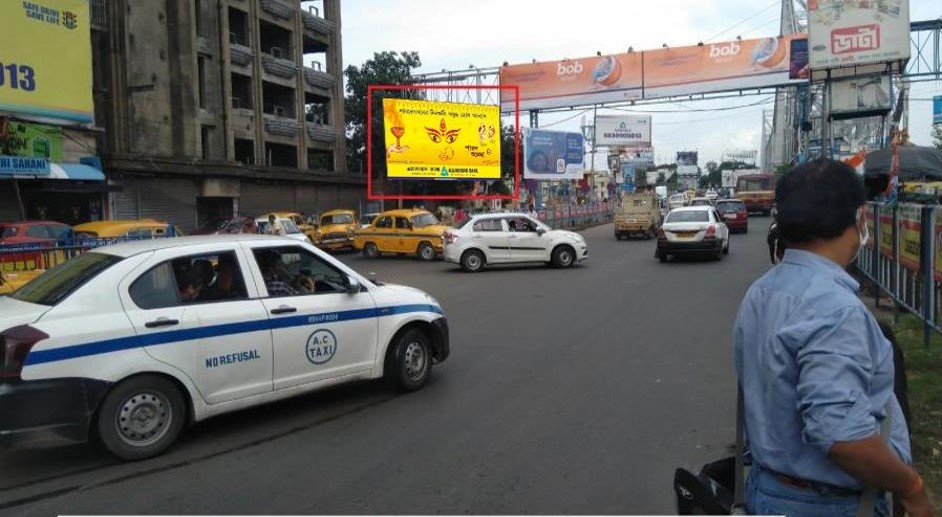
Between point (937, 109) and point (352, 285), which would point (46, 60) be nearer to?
point (352, 285)

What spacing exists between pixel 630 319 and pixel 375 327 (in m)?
5.43

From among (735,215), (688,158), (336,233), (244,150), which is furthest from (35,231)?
(688,158)

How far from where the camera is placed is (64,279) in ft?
17.7

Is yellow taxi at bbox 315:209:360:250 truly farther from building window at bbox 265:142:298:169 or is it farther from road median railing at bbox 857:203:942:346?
road median railing at bbox 857:203:942:346

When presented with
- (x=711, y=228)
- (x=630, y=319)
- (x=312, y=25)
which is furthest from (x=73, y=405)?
(x=312, y=25)

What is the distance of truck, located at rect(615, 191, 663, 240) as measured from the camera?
3108cm

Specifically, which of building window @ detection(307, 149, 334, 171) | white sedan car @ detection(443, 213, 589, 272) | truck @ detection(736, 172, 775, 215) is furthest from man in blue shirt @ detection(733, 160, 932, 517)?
truck @ detection(736, 172, 775, 215)

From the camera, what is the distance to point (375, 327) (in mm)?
6609

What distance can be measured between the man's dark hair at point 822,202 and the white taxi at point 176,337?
4.50 metres

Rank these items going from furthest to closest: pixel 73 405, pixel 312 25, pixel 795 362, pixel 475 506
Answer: pixel 312 25, pixel 73 405, pixel 475 506, pixel 795 362

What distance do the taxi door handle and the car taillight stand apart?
72cm

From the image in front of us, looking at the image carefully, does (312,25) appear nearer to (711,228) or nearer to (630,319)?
(711,228)

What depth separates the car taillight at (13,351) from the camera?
4.63 meters

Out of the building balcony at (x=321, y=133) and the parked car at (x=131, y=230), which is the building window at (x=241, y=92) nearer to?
the building balcony at (x=321, y=133)
